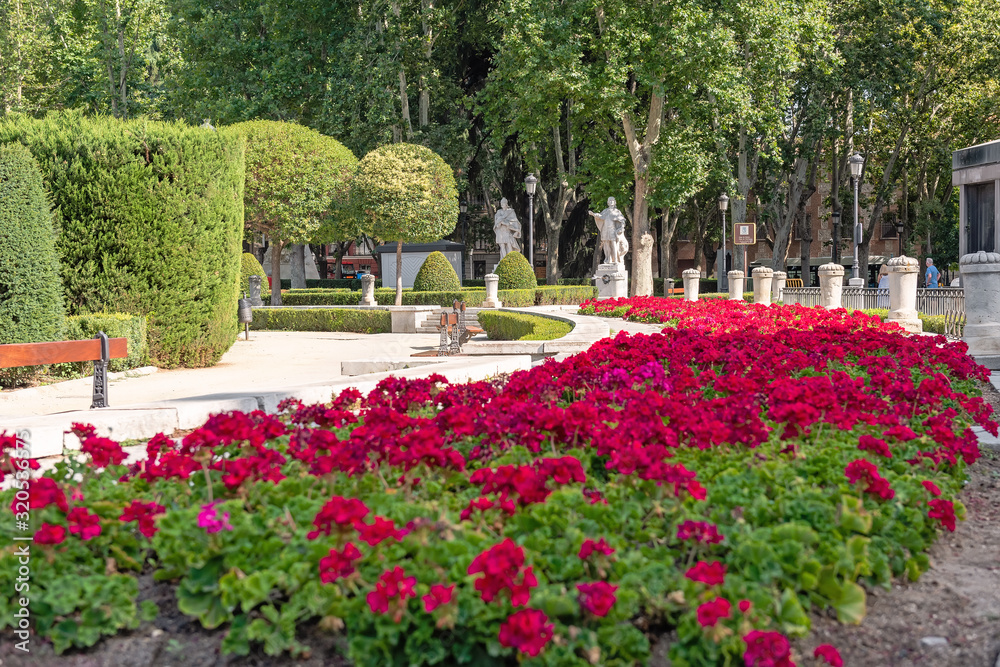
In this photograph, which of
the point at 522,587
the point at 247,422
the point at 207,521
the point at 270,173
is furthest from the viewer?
the point at 270,173

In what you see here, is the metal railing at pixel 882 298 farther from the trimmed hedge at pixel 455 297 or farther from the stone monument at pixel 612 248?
the trimmed hedge at pixel 455 297

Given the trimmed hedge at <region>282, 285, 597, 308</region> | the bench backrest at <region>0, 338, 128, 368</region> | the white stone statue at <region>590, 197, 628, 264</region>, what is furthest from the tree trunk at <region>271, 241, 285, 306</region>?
the bench backrest at <region>0, 338, 128, 368</region>

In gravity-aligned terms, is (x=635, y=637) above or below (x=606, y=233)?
below

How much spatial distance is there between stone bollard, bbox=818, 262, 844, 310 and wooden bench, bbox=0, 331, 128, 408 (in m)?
14.8

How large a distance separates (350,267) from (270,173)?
155ft

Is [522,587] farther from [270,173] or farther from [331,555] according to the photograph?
[270,173]

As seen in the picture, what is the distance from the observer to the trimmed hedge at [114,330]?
10.9m

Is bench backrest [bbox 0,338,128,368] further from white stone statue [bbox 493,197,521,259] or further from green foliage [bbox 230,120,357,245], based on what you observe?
white stone statue [bbox 493,197,521,259]

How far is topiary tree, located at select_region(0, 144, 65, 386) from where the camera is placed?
10.1 meters

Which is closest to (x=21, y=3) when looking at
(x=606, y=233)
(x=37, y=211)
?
(x=606, y=233)

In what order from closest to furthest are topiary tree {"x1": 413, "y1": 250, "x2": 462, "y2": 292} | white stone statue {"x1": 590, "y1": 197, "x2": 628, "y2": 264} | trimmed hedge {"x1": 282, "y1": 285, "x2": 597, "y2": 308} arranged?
trimmed hedge {"x1": 282, "y1": 285, "x2": 597, "y2": 308}
topiary tree {"x1": 413, "y1": 250, "x2": 462, "y2": 292}
white stone statue {"x1": 590, "y1": 197, "x2": 628, "y2": 264}

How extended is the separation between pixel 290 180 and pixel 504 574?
26340mm

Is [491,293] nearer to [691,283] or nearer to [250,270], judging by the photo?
[691,283]

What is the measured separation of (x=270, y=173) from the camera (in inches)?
1065
